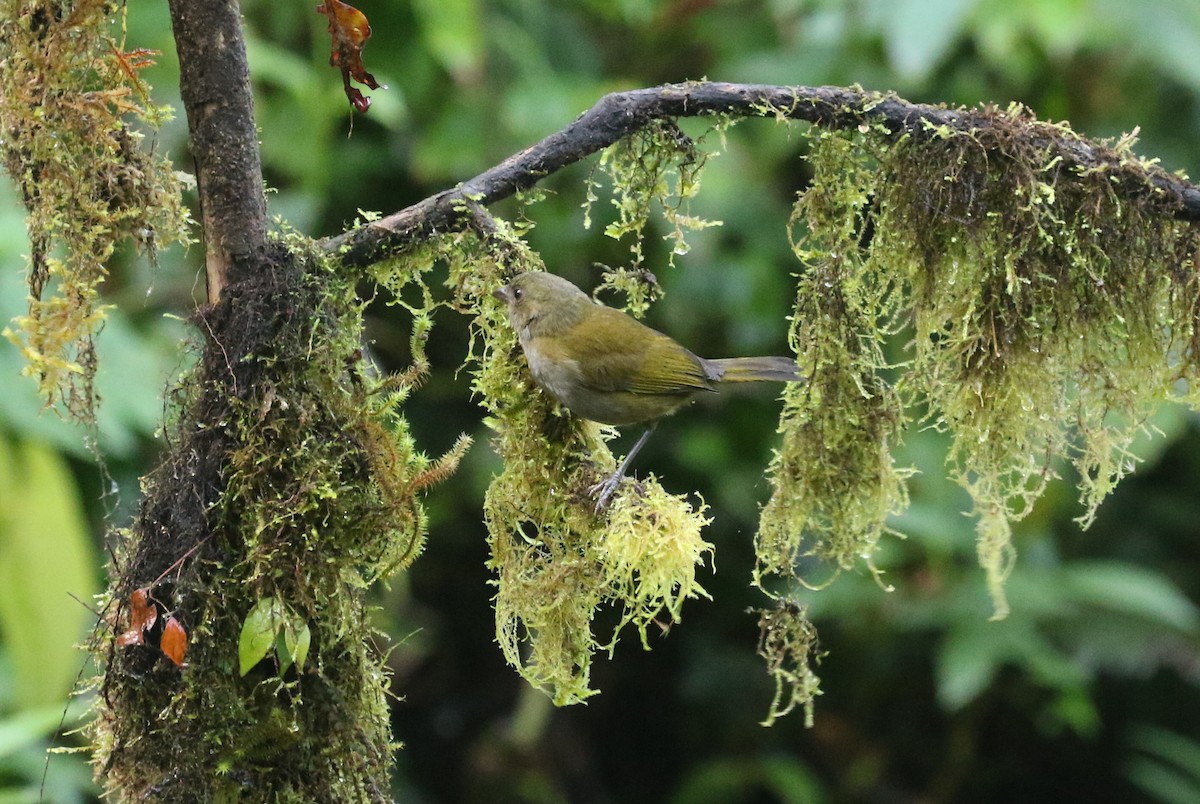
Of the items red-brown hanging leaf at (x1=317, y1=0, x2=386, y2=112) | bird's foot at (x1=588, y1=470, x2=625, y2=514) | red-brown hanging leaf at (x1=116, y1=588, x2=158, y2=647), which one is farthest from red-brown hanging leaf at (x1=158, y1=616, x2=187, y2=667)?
red-brown hanging leaf at (x1=317, y1=0, x2=386, y2=112)

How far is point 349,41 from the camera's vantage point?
2336mm

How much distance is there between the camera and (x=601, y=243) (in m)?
5.36

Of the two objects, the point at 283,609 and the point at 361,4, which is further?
the point at 361,4

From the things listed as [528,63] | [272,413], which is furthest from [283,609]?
[528,63]

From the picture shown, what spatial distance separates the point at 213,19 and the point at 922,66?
3055 millimetres

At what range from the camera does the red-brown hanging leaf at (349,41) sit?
2318mm

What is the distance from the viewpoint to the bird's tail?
2.90m

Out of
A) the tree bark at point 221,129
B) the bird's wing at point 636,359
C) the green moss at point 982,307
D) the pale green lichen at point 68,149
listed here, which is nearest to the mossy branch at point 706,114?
the green moss at point 982,307

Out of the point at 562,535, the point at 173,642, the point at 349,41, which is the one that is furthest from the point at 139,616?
the point at 349,41

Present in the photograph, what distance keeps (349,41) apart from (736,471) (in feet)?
11.2

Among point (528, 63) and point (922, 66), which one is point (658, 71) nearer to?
point (528, 63)

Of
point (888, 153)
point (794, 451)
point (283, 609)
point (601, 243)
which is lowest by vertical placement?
point (283, 609)

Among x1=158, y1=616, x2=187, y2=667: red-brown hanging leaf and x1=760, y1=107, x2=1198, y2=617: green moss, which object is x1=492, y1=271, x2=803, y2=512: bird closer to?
x1=760, y1=107, x2=1198, y2=617: green moss

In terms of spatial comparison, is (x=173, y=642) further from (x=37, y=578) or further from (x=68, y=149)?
(x=37, y=578)
